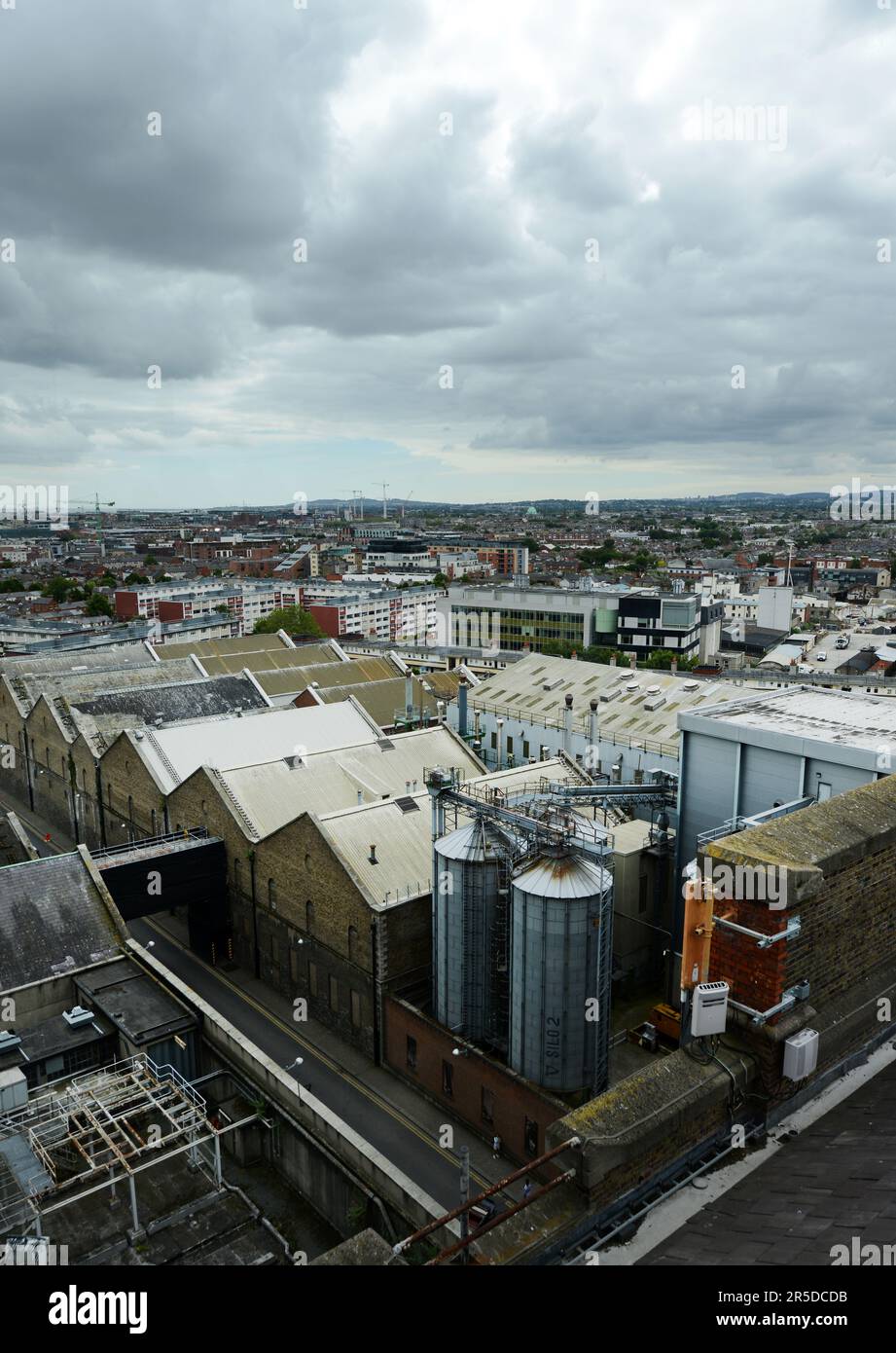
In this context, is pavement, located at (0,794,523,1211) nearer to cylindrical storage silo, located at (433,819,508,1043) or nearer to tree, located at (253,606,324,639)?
cylindrical storage silo, located at (433,819,508,1043)

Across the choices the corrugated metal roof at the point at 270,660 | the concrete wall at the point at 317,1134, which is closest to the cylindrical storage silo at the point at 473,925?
the concrete wall at the point at 317,1134

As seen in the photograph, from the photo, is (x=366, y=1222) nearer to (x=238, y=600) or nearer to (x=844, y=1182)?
(x=844, y=1182)

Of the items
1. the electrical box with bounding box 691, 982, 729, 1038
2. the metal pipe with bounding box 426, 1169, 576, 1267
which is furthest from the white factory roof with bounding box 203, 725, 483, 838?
the metal pipe with bounding box 426, 1169, 576, 1267

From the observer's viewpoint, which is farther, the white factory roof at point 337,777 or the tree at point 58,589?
the tree at point 58,589

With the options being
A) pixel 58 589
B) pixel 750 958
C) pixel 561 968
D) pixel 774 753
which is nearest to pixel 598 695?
pixel 774 753

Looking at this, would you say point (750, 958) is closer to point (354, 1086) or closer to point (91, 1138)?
point (91, 1138)

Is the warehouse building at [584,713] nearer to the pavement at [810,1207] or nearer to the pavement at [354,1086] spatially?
the pavement at [354,1086]
